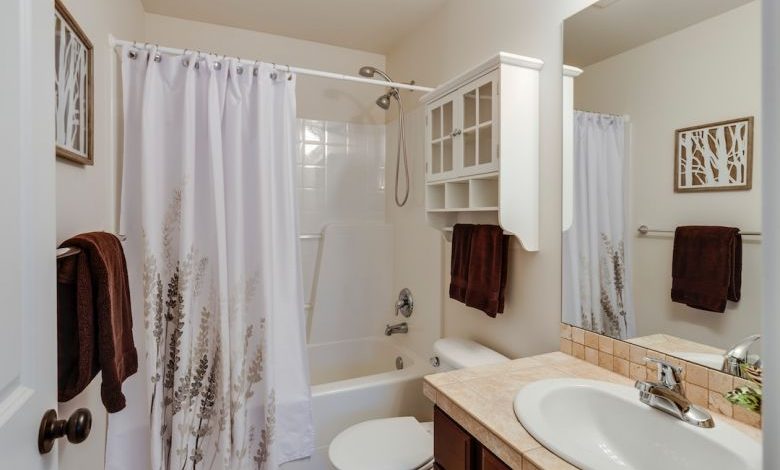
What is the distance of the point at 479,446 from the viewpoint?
3.06 ft

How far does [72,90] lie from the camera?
3.59 ft

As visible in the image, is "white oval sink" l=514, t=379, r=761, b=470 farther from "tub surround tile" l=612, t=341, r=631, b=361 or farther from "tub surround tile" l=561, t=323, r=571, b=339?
"tub surround tile" l=561, t=323, r=571, b=339

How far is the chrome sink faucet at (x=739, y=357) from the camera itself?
898mm

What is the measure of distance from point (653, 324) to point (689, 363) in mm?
132

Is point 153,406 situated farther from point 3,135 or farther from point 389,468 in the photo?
point 3,135

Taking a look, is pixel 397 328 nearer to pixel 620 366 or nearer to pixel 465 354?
pixel 465 354

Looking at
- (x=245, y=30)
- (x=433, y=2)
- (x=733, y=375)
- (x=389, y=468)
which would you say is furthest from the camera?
(x=245, y=30)

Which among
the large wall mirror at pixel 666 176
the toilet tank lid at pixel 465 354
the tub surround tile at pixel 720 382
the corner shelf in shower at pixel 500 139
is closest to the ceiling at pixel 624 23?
the large wall mirror at pixel 666 176

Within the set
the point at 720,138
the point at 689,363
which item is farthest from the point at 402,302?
the point at 720,138

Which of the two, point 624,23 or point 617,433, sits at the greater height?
point 624,23

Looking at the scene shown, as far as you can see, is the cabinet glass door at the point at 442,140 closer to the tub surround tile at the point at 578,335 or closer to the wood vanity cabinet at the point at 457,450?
the tub surround tile at the point at 578,335

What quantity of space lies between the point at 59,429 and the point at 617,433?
3.93 ft

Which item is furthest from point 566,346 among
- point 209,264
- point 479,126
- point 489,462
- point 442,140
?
point 209,264

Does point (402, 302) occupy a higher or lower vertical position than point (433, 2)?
lower
